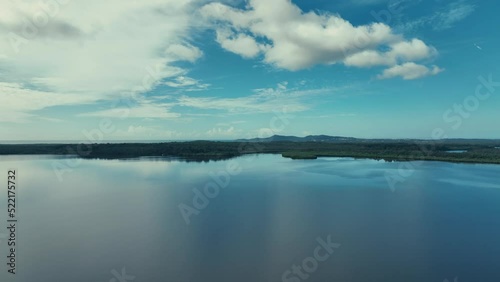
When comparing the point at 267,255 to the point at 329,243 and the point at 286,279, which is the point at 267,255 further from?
the point at 329,243

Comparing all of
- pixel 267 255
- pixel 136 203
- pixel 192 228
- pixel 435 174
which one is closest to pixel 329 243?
pixel 267 255

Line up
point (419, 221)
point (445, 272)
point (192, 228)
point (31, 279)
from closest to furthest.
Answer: point (31, 279), point (445, 272), point (192, 228), point (419, 221)

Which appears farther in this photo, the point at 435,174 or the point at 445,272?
the point at 435,174

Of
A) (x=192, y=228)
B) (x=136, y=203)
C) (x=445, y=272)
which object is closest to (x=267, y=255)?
(x=192, y=228)

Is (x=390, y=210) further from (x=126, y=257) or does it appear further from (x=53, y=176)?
(x=53, y=176)

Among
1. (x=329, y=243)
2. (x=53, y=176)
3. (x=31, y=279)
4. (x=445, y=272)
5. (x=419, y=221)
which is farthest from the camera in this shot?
(x=53, y=176)

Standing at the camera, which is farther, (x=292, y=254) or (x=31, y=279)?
(x=292, y=254)
